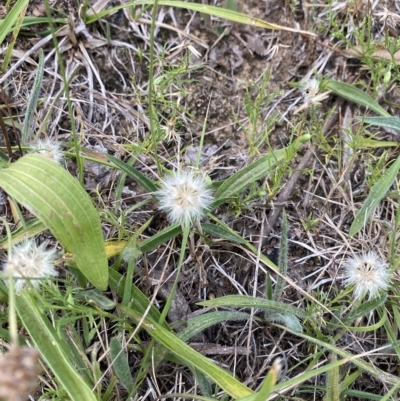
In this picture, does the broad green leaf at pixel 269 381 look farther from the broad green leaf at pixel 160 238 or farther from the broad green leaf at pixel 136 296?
the broad green leaf at pixel 160 238

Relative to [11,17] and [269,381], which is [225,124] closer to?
[11,17]

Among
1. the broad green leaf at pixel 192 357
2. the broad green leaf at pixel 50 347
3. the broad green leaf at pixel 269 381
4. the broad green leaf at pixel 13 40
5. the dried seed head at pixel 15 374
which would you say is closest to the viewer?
the dried seed head at pixel 15 374

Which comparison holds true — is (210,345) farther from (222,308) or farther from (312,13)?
(312,13)

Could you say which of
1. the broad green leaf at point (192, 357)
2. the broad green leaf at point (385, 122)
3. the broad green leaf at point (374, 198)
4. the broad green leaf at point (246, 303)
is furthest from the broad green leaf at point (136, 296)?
the broad green leaf at point (385, 122)

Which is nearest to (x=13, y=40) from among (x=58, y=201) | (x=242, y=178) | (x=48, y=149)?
(x=48, y=149)

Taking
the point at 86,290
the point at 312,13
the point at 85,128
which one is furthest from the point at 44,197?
the point at 312,13

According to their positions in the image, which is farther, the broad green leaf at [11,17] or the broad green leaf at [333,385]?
the broad green leaf at [11,17]
